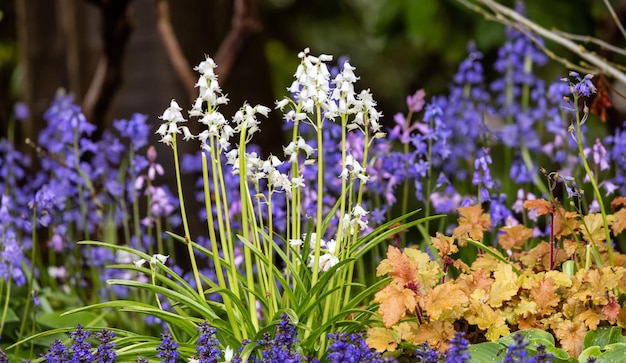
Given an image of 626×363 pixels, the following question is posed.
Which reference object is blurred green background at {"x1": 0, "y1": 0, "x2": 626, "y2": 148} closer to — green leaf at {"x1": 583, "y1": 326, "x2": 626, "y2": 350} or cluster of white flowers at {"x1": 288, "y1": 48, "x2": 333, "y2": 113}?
cluster of white flowers at {"x1": 288, "y1": 48, "x2": 333, "y2": 113}

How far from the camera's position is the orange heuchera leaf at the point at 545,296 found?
2600 millimetres

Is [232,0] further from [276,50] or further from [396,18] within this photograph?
[276,50]

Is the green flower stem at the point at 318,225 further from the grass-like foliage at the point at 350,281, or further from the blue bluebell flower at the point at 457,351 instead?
the blue bluebell flower at the point at 457,351

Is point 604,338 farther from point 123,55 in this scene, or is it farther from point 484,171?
point 123,55

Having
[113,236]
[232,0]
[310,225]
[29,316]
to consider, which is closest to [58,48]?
[232,0]

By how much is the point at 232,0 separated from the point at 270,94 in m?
0.62

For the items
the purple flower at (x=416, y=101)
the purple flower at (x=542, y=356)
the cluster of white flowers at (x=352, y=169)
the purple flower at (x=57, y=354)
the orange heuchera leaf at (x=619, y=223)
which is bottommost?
the purple flower at (x=542, y=356)

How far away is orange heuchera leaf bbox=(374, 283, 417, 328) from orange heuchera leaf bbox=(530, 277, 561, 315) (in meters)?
0.39

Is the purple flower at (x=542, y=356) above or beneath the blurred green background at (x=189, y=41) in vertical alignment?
beneath

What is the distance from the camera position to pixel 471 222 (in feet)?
9.55

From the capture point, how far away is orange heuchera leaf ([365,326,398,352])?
251 cm

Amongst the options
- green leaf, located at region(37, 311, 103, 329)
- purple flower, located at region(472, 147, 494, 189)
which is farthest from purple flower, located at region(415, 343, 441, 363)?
green leaf, located at region(37, 311, 103, 329)

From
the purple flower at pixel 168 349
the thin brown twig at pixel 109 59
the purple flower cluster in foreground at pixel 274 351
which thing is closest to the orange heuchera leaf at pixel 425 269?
the purple flower cluster in foreground at pixel 274 351

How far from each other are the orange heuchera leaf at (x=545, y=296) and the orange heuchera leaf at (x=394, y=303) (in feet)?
1.28
